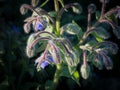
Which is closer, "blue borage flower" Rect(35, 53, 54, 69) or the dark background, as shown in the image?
"blue borage flower" Rect(35, 53, 54, 69)

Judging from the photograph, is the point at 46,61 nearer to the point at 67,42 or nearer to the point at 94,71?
the point at 67,42

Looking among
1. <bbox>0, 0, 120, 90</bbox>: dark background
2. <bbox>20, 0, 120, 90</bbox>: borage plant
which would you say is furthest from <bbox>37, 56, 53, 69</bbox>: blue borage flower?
<bbox>0, 0, 120, 90</bbox>: dark background

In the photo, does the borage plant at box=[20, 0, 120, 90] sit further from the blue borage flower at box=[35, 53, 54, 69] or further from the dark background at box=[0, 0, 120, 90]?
the dark background at box=[0, 0, 120, 90]

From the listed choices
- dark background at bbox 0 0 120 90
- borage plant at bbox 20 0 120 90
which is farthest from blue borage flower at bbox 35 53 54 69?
dark background at bbox 0 0 120 90

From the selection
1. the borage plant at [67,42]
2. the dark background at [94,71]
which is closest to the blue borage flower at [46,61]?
the borage plant at [67,42]

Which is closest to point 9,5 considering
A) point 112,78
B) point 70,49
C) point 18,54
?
point 18,54

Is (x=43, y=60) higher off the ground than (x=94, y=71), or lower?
higher

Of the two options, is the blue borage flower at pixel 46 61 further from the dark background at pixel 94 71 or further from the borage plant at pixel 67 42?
the dark background at pixel 94 71

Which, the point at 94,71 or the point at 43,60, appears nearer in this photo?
the point at 43,60

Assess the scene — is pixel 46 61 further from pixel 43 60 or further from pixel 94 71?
pixel 94 71

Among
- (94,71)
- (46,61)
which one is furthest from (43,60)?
(94,71)

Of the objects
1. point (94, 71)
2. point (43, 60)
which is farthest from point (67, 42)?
point (94, 71)
